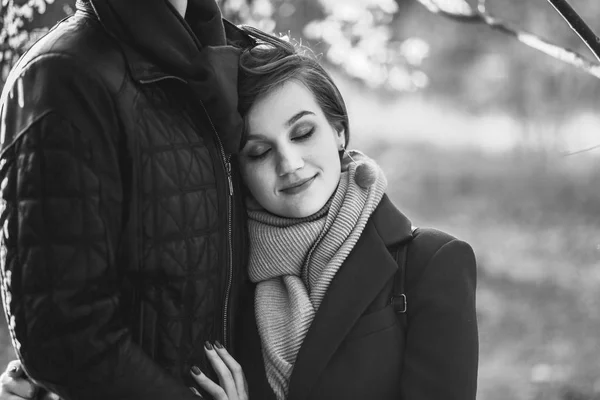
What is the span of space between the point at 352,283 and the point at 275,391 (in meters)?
0.33

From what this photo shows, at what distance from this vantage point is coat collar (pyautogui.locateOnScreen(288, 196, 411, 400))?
2006 millimetres

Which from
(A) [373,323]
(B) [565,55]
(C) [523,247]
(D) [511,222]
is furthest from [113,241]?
(D) [511,222]

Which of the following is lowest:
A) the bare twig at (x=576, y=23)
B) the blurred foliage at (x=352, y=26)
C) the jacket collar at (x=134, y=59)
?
the blurred foliage at (x=352, y=26)

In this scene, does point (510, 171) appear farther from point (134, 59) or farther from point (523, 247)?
point (134, 59)

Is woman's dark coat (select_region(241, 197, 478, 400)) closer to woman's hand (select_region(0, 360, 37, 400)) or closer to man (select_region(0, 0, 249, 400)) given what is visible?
man (select_region(0, 0, 249, 400))

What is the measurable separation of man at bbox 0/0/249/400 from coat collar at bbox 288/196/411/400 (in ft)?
0.80

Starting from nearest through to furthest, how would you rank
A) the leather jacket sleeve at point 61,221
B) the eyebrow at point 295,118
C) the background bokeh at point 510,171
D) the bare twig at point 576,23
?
the leather jacket sleeve at point 61,221 < the bare twig at point 576,23 < the eyebrow at point 295,118 < the background bokeh at point 510,171

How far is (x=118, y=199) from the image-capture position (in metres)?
1.68

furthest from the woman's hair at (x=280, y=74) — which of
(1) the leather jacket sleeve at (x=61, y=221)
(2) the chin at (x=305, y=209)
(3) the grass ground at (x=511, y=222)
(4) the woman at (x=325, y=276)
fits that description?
(3) the grass ground at (x=511, y=222)

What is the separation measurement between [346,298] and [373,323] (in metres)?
0.09

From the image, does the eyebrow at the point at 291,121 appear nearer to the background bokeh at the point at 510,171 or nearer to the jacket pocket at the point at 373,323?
the jacket pocket at the point at 373,323

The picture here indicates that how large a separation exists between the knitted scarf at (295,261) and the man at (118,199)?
7.4 inches

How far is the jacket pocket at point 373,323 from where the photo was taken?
6.66 feet

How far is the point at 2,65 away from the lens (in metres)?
2.84
